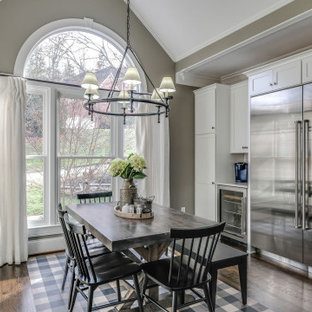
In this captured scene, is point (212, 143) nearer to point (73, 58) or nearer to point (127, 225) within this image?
point (73, 58)

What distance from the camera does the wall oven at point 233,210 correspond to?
4.18 m

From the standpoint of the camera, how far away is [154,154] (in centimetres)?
464

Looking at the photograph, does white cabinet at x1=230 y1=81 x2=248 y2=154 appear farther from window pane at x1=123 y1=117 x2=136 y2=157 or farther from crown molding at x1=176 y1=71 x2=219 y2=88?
window pane at x1=123 y1=117 x2=136 y2=157

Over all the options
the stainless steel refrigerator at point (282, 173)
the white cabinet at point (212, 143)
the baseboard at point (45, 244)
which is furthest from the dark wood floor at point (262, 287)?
the white cabinet at point (212, 143)

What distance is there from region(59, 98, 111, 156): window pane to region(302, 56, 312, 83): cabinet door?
2744 millimetres

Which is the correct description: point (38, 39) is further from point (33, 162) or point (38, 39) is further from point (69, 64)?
point (33, 162)

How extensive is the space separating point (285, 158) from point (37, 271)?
3238 mm

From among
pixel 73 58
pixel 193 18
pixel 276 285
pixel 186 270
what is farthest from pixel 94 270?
pixel 193 18

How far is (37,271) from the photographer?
3.32 meters

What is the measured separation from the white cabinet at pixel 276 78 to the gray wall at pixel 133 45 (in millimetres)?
1457

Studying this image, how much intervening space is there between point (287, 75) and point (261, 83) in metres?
0.40

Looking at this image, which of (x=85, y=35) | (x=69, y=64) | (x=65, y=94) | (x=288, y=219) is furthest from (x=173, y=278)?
(x=85, y=35)

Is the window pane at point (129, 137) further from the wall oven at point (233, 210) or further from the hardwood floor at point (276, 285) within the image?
the hardwood floor at point (276, 285)

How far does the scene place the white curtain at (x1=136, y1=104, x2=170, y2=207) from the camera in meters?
4.51
